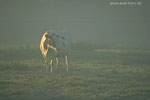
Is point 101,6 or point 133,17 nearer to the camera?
point 133,17

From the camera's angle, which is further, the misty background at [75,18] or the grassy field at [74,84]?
the misty background at [75,18]

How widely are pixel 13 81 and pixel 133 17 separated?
2068 inches

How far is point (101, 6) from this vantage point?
64.2 metres

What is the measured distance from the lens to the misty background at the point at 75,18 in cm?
5656

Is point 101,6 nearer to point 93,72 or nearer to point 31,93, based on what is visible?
point 93,72

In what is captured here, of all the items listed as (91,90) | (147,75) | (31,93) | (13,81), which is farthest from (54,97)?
(147,75)

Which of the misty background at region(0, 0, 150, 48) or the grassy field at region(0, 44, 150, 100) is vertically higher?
the misty background at region(0, 0, 150, 48)

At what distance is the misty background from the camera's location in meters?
56.6

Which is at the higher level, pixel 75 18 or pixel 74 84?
pixel 75 18

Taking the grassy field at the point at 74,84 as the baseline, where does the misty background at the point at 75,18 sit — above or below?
above

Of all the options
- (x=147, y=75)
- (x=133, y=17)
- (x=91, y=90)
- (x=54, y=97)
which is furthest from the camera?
(x=133, y=17)

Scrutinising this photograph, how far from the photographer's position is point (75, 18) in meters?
59.9

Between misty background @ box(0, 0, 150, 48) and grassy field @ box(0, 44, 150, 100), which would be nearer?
grassy field @ box(0, 44, 150, 100)

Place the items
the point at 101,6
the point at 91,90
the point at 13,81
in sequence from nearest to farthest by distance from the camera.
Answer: the point at 91,90 < the point at 13,81 < the point at 101,6
